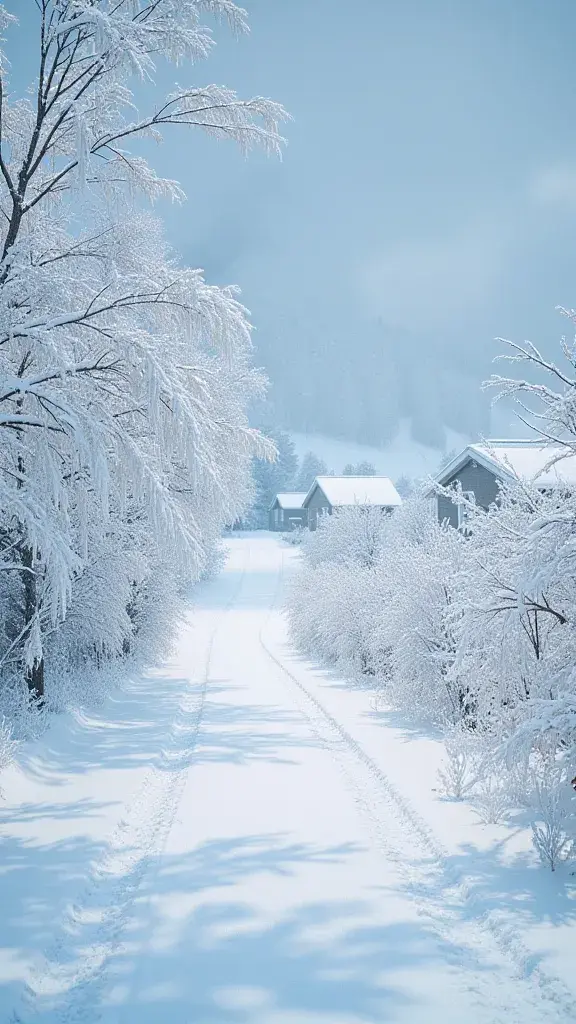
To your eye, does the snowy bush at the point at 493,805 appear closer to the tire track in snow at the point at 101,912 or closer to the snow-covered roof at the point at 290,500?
the tire track in snow at the point at 101,912

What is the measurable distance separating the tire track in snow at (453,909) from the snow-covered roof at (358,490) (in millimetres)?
41533

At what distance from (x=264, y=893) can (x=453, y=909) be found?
49.5 inches

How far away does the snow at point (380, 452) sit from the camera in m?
135

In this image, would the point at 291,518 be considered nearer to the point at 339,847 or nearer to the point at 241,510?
the point at 241,510

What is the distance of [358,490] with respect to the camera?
5150 centimetres

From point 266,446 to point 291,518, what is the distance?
62.4 meters

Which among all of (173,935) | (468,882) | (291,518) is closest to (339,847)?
(468,882)

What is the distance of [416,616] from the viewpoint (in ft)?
32.8

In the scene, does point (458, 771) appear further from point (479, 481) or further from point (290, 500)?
point (290, 500)

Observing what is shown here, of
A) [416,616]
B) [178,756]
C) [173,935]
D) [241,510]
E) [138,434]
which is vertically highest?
[138,434]

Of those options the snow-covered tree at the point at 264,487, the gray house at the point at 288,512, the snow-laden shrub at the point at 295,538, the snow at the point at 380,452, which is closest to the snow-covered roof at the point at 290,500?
the gray house at the point at 288,512

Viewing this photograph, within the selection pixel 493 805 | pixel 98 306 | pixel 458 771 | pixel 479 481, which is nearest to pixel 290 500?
pixel 479 481

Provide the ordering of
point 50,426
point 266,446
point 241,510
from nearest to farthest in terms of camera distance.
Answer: point 50,426
point 266,446
point 241,510

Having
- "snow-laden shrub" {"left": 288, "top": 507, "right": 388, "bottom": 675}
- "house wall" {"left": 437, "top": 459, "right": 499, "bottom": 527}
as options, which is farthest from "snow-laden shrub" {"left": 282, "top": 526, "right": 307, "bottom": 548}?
"house wall" {"left": 437, "top": 459, "right": 499, "bottom": 527}
